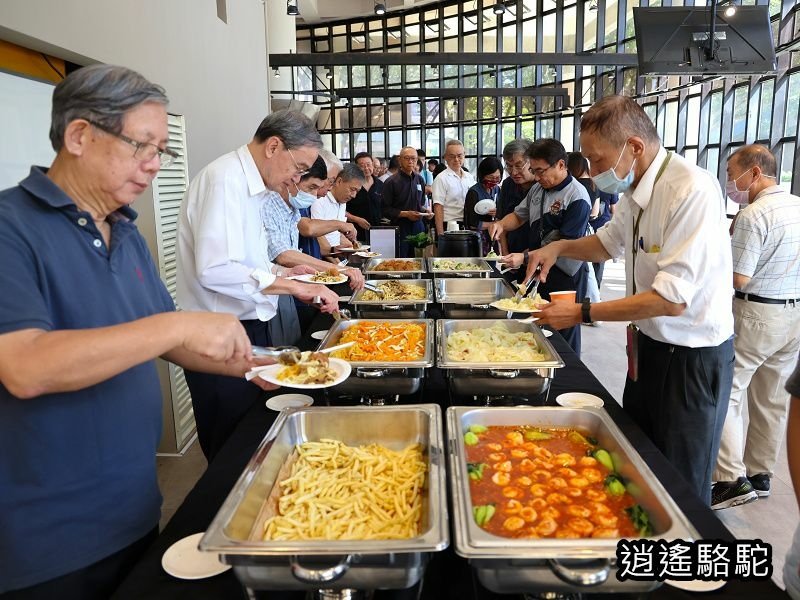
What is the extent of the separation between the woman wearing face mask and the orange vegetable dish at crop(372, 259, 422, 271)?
1.39 meters

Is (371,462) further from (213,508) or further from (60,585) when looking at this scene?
(60,585)

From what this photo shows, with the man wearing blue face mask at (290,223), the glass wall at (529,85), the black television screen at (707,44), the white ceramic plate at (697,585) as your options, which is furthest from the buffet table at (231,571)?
the glass wall at (529,85)

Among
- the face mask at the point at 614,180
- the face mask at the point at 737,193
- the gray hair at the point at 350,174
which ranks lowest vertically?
the face mask at the point at 737,193

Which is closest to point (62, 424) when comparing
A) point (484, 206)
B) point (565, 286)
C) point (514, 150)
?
point (565, 286)

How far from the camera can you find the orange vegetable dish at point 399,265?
349 centimetres

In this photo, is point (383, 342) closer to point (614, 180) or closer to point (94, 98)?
point (614, 180)

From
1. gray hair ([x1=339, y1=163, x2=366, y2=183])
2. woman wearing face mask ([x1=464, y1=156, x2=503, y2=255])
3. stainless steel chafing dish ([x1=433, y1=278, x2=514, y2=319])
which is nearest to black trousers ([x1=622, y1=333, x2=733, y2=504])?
stainless steel chafing dish ([x1=433, y1=278, x2=514, y2=319])

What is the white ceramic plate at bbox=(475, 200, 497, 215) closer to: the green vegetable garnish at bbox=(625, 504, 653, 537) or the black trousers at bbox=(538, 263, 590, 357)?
the black trousers at bbox=(538, 263, 590, 357)

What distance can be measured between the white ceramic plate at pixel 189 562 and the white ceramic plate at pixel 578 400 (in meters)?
0.94

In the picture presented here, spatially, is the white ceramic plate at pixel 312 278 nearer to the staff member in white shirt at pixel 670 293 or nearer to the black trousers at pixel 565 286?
the staff member in white shirt at pixel 670 293

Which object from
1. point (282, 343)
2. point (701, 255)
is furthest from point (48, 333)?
point (701, 255)

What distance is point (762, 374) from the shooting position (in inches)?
103

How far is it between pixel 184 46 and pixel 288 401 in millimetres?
2367

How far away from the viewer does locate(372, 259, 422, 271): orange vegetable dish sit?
3491mm
